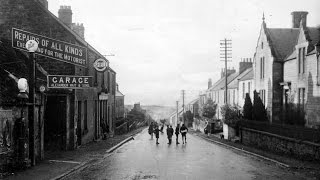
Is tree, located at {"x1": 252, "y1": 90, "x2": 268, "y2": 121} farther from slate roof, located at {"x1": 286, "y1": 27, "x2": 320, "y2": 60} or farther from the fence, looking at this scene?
slate roof, located at {"x1": 286, "y1": 27, "x2": 320, "y2": 60}

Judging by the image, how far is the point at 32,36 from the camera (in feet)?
52.5

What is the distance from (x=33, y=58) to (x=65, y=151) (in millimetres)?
8682

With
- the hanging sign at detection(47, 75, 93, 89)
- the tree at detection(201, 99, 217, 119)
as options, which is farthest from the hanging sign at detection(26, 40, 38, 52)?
the tree at detection(201, 99, 217, 119)

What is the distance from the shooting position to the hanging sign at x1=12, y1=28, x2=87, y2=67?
15297 millimetres

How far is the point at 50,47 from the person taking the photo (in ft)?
55.3

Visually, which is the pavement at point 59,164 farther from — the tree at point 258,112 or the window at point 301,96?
the window at point 301,96

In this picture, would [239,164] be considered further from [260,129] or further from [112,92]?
[112,92]

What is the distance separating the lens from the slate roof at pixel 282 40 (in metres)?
38.3

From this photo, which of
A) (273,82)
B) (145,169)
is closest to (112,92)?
(273,82)

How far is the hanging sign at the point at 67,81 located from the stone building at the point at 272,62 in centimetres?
2418

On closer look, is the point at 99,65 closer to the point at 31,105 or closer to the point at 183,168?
the point at 31,105

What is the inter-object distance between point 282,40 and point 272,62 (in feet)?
12.0

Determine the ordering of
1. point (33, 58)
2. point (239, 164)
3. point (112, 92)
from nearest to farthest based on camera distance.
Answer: point (33, 58)
point (239, 164)
point (112, 92)

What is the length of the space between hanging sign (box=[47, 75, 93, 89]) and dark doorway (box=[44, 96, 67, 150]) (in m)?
6.06
